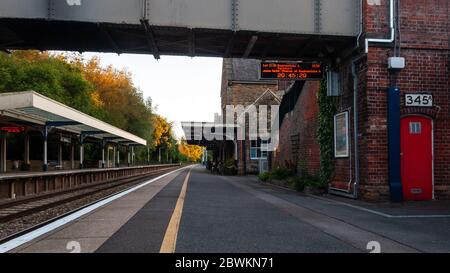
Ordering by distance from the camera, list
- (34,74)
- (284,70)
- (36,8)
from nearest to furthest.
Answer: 1. (36,8)
2. (284,70)
3. (34,74)

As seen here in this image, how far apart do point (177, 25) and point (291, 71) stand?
15.0 ft

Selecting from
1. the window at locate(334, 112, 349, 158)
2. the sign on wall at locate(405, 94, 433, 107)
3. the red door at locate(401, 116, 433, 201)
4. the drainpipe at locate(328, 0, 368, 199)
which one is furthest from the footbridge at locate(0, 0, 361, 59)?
the red door at locate(401, 116, 433, 201)

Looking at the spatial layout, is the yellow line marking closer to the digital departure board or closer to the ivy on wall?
the ivy on wall

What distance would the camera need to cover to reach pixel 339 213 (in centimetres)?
953

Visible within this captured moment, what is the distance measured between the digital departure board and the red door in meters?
3.99

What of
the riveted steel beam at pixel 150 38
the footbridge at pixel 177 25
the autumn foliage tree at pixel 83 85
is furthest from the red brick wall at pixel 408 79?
the autumn foliage tree at pixel 83 85

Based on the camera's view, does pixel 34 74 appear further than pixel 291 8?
Yes

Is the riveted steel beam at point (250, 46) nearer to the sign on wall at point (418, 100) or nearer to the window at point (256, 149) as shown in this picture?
the sign on wall at point (418, 100)

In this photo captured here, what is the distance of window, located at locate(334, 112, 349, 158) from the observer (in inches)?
543

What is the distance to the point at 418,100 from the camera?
12.4 metres

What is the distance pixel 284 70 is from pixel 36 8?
26.4 feet

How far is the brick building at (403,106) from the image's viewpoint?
12.2 m

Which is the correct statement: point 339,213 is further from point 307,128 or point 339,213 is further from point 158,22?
point 307,128
